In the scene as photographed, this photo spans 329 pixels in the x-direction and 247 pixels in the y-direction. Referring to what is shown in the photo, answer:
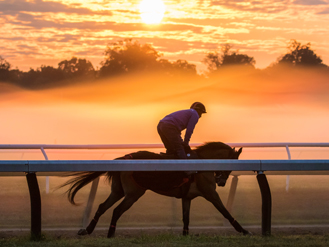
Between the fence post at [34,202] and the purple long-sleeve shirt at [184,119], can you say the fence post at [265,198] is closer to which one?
the purple long-sleeve shirt at [184,119]

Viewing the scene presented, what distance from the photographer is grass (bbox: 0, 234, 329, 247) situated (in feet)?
18.3

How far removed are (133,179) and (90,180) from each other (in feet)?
1.49

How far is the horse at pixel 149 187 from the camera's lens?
6.41 m

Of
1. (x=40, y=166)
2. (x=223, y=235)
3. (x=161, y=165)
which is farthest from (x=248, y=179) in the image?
(x=40, y=166)

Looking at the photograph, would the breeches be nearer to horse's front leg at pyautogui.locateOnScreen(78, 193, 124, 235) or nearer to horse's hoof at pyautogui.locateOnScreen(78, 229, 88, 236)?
horse's front leg at pyautogui.locateOnScreen(78, 193, 124, 235)

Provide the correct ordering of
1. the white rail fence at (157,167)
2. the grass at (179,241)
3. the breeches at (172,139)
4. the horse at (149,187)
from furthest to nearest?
the breeches at (172,139) < the horse at (149,187) < the white rail fence at (157,167) < the grass at (179,241)

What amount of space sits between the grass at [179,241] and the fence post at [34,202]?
0.41 ft

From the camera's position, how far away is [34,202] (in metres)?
6.11

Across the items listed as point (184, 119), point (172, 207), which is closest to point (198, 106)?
point (184, 119)

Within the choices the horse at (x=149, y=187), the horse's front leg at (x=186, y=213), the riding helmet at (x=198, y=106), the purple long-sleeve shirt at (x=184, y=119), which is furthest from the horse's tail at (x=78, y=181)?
the riding helmet at (x=198, y=106)

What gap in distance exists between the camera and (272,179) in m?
6.46

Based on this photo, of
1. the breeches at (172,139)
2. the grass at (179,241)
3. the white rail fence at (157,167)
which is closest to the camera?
the grass at (179,241)

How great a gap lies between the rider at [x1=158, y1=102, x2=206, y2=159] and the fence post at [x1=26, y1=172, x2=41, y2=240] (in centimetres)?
183

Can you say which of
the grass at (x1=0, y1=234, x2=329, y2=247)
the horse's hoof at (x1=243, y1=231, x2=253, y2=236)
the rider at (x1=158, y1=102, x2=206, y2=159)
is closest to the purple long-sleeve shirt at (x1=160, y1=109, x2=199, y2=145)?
the rider at (x1=158, y1=102, x2=206, y2=159)
